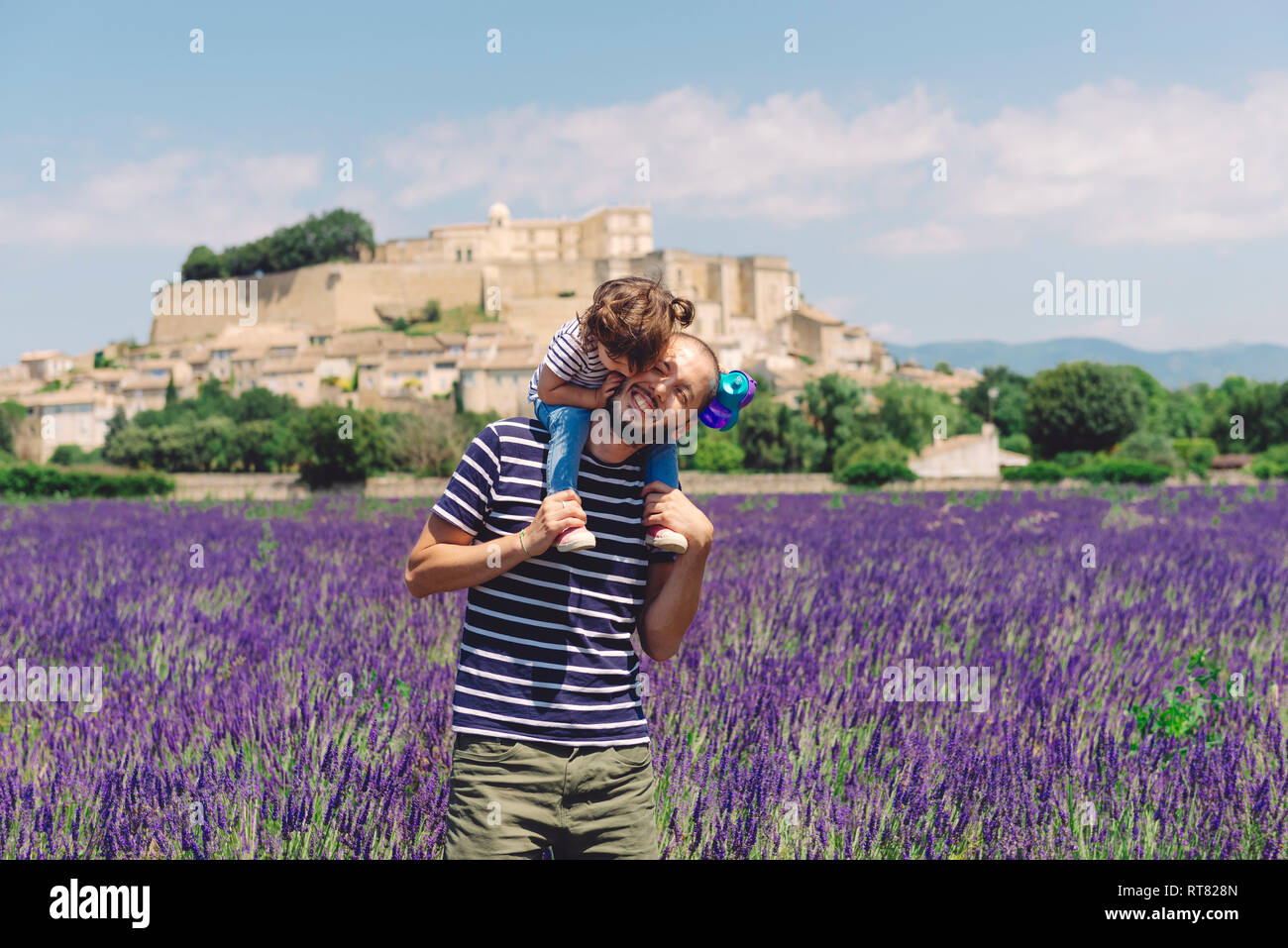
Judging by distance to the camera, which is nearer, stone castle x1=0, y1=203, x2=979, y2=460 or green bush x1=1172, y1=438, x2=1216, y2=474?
green bush x1=1172, y1=438, x2=1216, y2=474

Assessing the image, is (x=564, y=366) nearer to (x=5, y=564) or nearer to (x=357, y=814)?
(x=357, y=814)

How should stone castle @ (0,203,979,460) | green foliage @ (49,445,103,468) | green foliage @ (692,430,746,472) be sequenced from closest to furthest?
green foliage @ (692,430,746,472), green foliage @ (49,445,103,468), stone castle @ (0,203,979,460)

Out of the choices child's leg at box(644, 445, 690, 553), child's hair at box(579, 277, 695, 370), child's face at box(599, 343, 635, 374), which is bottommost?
child's leg at box(644, 445, 690, 553)

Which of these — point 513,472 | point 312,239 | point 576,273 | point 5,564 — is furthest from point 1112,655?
point 312,239

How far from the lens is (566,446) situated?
1.61 meters

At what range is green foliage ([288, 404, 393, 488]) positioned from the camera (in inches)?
1329

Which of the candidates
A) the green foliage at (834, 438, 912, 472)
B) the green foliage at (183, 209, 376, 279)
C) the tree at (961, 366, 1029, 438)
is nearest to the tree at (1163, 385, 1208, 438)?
the tree at (961, 366, 1029, 438)

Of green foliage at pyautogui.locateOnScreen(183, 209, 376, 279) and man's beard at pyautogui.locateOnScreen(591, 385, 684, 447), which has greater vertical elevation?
green foliage at pyautogui.locateOnScreen(183, 209, 376, 279)

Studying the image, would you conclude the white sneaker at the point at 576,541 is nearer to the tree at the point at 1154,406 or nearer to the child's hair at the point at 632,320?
the child's hair at the point at 632,320

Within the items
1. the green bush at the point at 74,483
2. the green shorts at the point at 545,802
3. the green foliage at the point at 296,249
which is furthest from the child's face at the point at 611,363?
the green foliage at the point at 296,249

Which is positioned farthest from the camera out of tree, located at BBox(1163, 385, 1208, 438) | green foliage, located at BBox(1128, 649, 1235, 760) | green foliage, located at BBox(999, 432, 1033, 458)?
tree, located at BBox(1163, 385, 1208, 438)

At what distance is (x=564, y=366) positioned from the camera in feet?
5.22

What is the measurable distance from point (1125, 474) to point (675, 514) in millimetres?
29050

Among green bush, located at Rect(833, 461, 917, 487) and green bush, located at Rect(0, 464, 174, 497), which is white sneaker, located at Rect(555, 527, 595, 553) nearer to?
green bush, located at Rect(0, 464, 174, 497)
